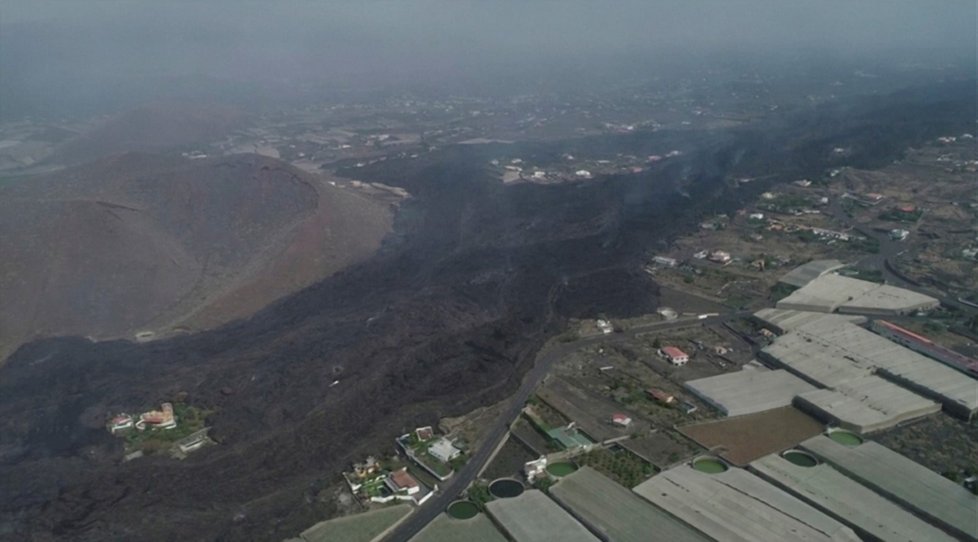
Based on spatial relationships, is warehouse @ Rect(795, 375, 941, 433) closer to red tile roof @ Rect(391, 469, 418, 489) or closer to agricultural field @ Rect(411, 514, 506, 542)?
agricultural field @ Rect(411, 514, 506, 542)

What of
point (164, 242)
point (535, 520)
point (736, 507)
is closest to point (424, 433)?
point (535, 520)

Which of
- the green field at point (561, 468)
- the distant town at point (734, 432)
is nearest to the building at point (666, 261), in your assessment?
the distant town at point (734, 432)

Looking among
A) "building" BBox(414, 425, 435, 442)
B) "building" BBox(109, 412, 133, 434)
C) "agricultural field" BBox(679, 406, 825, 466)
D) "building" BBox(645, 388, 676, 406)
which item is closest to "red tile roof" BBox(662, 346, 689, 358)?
"building" BBox(645, 388, 676, 406)

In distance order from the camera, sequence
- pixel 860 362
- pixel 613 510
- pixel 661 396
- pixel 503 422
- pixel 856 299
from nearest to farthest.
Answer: pixel 613 510, pixel 503 422, pixel 661 396, pixel 860 362, pixel 856 299

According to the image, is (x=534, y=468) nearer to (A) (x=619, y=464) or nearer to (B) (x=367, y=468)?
(A) (x=619, y=464)

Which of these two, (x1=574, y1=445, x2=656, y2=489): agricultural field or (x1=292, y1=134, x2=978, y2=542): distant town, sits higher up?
(x1=292, y1=134, x2=978, y2=542): distant town
